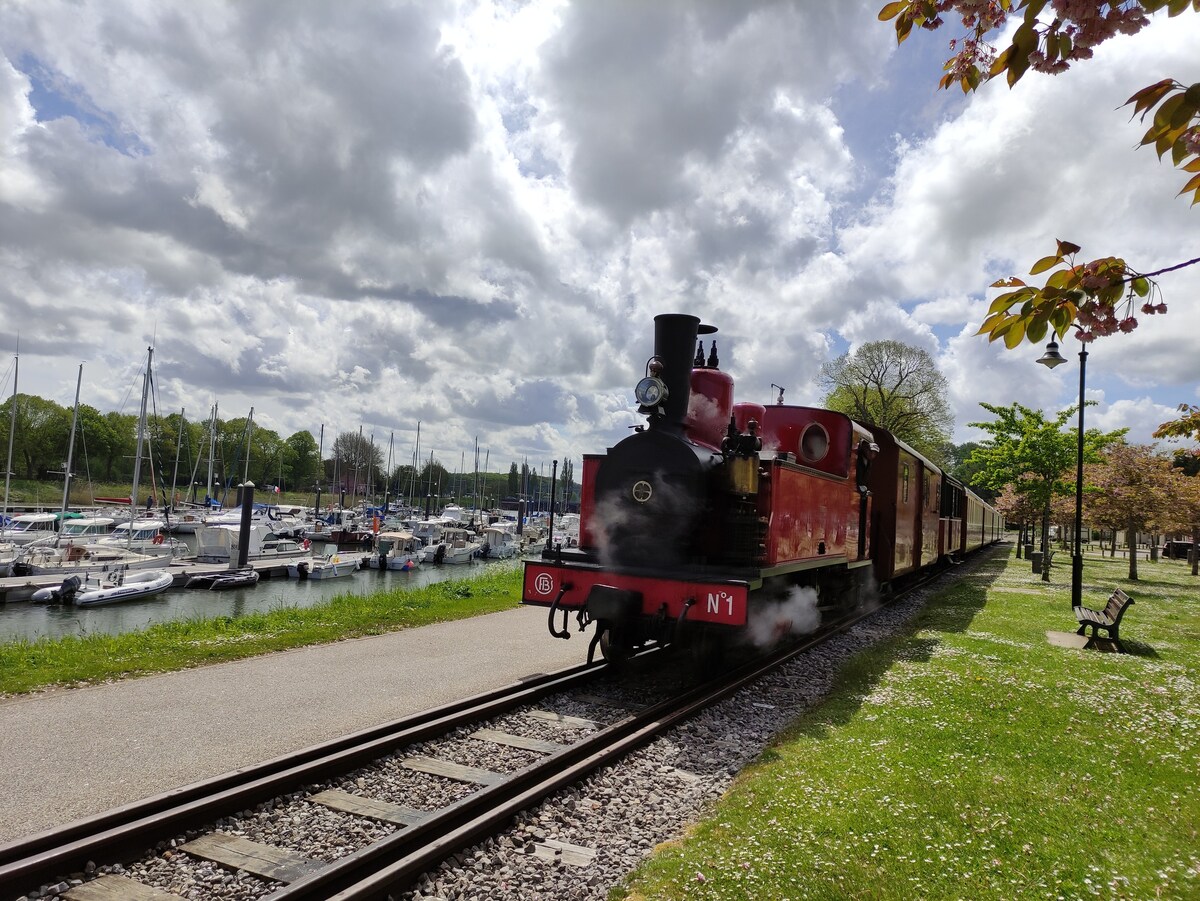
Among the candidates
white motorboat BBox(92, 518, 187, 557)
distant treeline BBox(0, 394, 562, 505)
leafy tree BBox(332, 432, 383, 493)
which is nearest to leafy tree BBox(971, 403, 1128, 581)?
white motorboat BBox(92, 518, 187, 557)

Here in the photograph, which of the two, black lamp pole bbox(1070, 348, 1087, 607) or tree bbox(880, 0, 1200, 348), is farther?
black lamp pole bbox(1070, 348, 1087, 607)

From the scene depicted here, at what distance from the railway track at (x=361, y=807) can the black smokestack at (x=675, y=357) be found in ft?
10.4

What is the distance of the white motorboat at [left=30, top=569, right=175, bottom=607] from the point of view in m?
23.4

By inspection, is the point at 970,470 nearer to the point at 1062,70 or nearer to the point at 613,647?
the point at 613,647

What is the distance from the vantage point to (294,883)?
3482 millimetres

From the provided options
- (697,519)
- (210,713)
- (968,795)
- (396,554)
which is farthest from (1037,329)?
(396,554)

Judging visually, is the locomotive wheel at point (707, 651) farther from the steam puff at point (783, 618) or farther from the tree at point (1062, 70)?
the tree at point (1062, 70)

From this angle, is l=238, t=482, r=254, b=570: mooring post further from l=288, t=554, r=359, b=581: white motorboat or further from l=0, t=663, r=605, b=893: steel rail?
l=0, t=663, r=605, b=893: steel rail

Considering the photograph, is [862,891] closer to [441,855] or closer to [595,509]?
[441,855]

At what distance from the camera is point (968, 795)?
487 cm

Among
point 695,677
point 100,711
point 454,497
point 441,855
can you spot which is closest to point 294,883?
point 441,855

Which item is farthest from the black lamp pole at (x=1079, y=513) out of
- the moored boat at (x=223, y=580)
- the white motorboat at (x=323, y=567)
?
the white motorboat at (x=323, y=567)

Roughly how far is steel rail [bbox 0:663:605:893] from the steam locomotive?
1.91 meters

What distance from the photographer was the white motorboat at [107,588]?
23.4 meters
